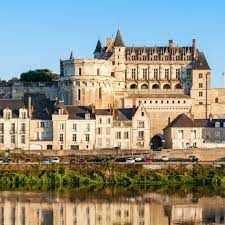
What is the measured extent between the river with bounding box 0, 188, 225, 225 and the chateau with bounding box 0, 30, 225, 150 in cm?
1748

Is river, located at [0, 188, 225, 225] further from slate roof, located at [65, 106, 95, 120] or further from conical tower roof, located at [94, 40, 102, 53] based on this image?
conical tower roof, located at [94, 40, 102, 53]

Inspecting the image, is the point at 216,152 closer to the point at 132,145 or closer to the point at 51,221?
the point at 132,145

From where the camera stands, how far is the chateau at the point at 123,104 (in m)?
63.5

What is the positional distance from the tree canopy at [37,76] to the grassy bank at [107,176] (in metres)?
35.2

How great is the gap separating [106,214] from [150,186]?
34.6 ft

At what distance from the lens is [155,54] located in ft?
266

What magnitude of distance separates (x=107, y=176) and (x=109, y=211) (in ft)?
35.6

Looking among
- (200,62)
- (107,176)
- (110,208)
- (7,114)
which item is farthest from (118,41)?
(110,208)

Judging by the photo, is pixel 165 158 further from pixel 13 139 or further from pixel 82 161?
pixel 13 139

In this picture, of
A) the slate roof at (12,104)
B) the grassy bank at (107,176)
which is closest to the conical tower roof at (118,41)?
the slate roof at (12,104)

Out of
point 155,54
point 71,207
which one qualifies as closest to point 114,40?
point 155,54

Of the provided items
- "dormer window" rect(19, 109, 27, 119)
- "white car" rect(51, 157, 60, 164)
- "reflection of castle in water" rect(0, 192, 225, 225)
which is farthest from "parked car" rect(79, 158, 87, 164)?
"reflection of castle in water" rect(0, 192, 225, 225)

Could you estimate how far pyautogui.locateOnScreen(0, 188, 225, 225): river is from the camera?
122 feet

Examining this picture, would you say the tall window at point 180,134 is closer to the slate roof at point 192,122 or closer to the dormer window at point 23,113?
the slate roof at point 192,122
